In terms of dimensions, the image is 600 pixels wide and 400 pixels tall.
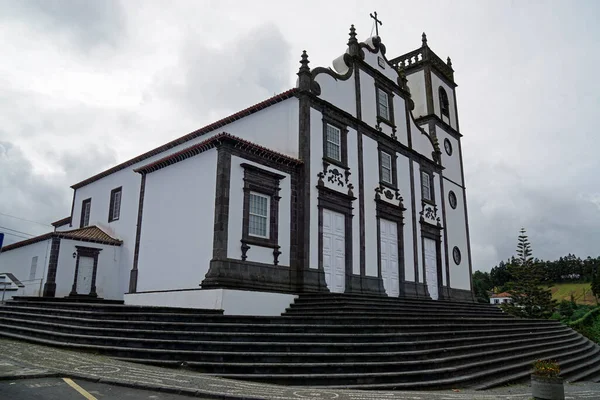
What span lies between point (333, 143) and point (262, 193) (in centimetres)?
420

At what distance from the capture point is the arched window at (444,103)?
28.1 metres

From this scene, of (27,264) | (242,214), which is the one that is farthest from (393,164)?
(27,264)

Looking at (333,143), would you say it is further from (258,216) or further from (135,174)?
(135,174)

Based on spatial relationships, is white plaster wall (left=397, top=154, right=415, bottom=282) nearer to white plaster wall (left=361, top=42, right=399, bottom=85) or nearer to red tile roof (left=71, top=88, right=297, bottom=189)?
white plaster wall (left=361, top=42, right=399, bottom=85)

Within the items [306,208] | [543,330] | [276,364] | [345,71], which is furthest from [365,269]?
[276,364]

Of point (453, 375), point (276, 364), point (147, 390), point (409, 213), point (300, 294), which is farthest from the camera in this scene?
point (409, 213)

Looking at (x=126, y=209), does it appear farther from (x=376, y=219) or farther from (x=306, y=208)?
(x=376, y=219)

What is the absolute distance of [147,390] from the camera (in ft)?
21.2

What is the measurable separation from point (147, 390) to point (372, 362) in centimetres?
431

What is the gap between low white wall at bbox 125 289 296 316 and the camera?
41.5 feet

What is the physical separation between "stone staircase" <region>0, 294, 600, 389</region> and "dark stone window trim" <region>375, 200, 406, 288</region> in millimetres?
5474

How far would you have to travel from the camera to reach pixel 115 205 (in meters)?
22.7

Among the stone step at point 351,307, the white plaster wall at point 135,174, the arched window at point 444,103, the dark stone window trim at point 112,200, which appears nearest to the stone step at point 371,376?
the stone step at point 351,307

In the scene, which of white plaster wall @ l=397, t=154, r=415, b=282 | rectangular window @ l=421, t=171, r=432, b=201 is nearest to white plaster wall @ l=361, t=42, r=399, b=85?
white plaster wall @ l=397, t=154, r=415, b=282
